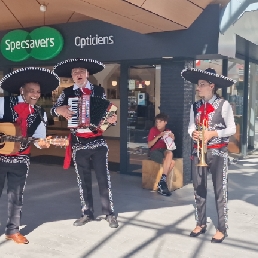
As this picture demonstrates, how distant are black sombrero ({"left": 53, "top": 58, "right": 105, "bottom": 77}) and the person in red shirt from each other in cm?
185

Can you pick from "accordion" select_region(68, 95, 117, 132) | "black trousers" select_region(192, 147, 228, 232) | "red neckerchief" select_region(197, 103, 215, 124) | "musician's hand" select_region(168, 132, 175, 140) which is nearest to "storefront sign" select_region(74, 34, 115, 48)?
"musician's hand" select_region(168, 132, 175, 140)

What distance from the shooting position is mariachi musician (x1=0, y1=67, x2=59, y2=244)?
4.30 m

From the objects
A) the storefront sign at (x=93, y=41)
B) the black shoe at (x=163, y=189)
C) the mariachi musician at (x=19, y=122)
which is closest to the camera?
the mariachi musician at (x=19, y=122)

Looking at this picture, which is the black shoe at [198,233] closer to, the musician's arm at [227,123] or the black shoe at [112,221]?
the black shoe at [112,221]

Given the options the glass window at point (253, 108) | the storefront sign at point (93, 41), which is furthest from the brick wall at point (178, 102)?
the glass window at point (253, 108)

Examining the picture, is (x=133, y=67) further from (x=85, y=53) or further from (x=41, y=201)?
(x=41, y=201)

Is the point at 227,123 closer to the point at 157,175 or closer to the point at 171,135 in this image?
the point at 171,135

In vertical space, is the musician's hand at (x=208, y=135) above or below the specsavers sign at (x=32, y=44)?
below

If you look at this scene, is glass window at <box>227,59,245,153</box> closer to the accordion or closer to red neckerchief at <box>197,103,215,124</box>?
red neckerchief at <box>197,103,215,124</box>

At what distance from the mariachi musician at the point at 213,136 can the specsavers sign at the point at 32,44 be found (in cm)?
427

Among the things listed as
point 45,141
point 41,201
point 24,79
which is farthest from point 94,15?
point 41,201

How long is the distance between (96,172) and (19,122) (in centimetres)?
123

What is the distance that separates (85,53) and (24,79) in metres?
3.70

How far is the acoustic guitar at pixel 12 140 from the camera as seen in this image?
4.17m
